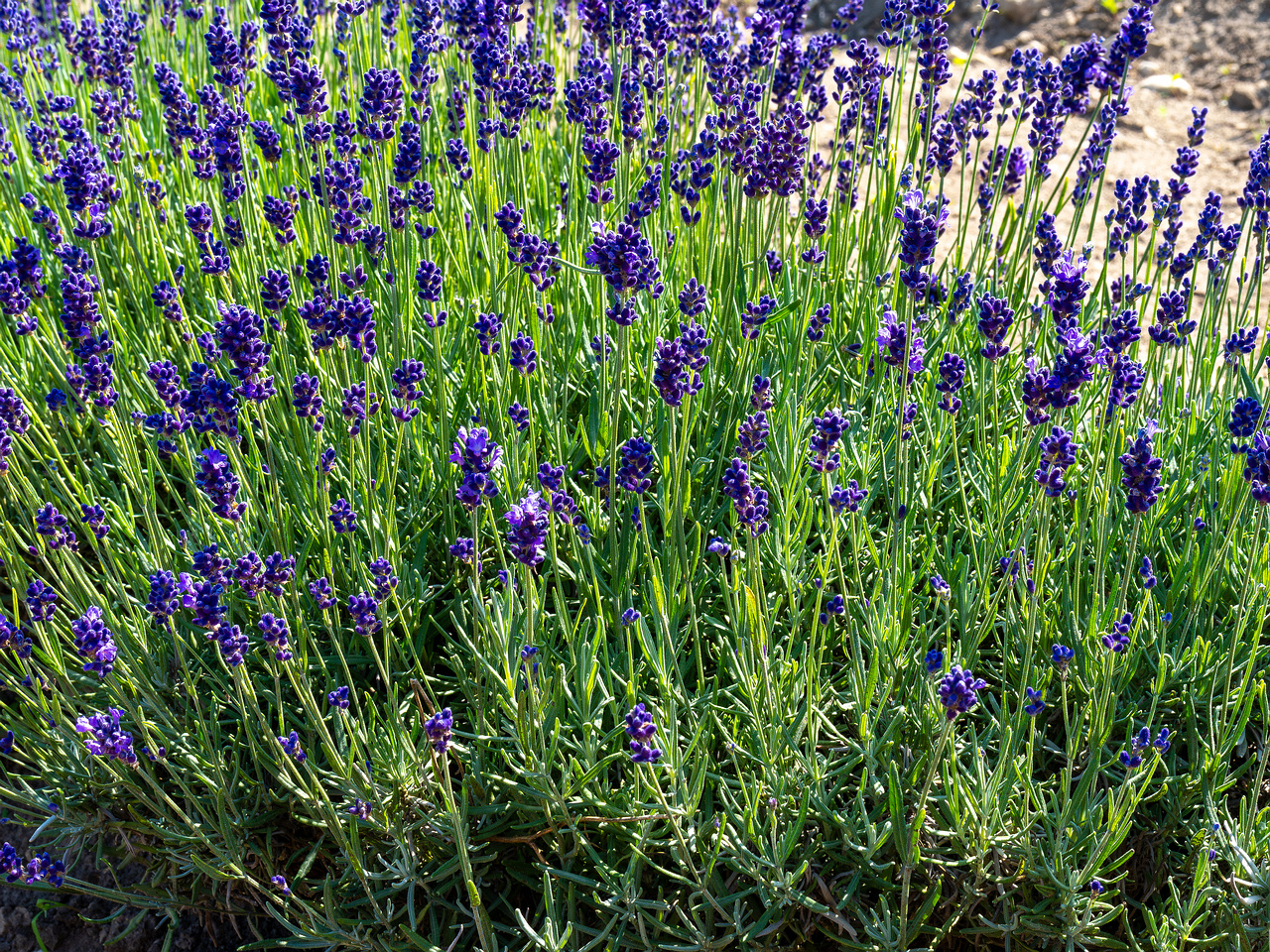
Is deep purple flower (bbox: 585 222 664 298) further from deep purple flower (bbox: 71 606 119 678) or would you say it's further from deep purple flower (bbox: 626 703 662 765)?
deep purple flower (bbox: 71 606 119 678)

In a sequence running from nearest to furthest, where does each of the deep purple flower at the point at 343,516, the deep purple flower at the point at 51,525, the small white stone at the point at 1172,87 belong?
the deep purple flower at the point at 51,525 → the deep purple flower at the point at 343,516 → the small white stone at the point at 1172,87

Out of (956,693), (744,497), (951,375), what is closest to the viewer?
(956,693)

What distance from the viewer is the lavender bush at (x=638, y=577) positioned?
2320mm

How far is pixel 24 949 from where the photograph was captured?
2908 millimetres

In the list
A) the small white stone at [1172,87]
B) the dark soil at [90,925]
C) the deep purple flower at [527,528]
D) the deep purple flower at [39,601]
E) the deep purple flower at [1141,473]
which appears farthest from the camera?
the small white stone at [1172,87]

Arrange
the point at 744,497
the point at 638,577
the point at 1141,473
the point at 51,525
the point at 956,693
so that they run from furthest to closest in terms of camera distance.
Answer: the point at 638,577 < the point at 51,525 < the point at 744,497 < the point at 1141,473 < the point at 956,693

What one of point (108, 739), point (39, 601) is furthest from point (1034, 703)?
point (39, 601)

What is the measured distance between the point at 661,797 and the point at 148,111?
520 centimetres

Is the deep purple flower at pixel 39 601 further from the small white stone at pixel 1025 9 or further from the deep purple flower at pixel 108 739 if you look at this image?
the small white stone at pixel 1025 9

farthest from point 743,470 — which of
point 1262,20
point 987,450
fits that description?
point 1262,20

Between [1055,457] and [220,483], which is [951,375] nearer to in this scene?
[1055,457]

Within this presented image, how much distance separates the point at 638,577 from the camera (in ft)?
10.1

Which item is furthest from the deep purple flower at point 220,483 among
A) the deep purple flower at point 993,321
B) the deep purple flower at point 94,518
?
the deep purple flower at point 993,321

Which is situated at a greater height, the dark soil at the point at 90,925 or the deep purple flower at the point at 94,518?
the deep purple flower at the point at 94,518
